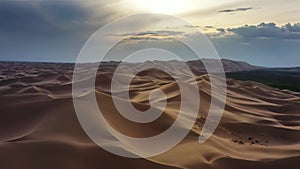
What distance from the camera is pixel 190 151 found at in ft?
19.0

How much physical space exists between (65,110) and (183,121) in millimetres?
2372

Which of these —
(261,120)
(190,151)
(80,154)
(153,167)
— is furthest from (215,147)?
(261,120)

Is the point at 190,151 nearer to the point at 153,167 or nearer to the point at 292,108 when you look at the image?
the point at 153,167

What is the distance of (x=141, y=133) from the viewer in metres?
6.73

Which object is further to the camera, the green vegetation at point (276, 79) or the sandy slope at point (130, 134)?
the green vegetation at point (276, 79)

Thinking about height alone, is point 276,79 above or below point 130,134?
below

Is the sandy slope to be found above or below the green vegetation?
above

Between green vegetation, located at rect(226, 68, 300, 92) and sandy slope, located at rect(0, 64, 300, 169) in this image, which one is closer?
sandy slope, located at rect(0, 64, 300, 169)

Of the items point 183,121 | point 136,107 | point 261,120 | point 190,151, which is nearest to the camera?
point 190,151

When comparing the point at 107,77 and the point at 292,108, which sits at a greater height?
the point at 107,77

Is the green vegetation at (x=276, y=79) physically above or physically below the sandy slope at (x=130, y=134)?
below

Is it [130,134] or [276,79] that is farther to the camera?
[276,79]

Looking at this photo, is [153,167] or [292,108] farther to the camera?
[292,108]

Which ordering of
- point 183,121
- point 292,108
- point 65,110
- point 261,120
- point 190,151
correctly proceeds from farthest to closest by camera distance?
1. point 292,108
2. point 261,120
3. point 183,121
4. point 65,110
5. point 190,151
